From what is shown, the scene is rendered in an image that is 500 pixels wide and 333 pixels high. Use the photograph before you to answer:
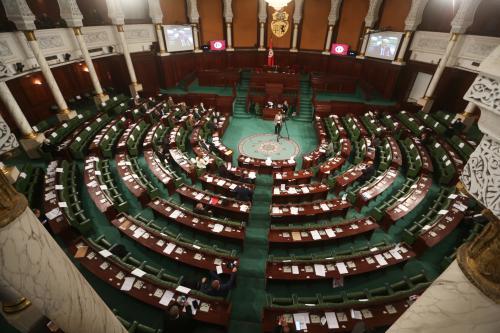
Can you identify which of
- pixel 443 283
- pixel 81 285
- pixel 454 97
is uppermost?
pixel 443 283

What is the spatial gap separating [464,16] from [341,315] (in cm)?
1600

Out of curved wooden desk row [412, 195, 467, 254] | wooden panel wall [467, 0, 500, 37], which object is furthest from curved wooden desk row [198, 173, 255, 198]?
wooden panel wall [467, 0, 500, 37]

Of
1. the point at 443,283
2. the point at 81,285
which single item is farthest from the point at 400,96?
the point at 81,285

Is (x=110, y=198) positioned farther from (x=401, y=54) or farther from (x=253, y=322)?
(x=401, y=54)

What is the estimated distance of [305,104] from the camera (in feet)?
63.4

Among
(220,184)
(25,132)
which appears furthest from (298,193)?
(25,132)

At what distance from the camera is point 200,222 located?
8.27 meters

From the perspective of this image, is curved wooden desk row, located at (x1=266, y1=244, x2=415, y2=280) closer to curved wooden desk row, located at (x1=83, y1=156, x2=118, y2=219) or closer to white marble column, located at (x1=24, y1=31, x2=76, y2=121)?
curved wooden desk row, located at (x1=83, y1=156, x2=118, y2=219)

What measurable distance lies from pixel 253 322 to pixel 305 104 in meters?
15.9

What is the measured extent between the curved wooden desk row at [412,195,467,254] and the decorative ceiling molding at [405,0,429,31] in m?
12.7

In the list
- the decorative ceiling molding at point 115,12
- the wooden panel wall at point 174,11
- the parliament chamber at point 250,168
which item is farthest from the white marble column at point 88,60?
the wooden panel wall at point 174,11

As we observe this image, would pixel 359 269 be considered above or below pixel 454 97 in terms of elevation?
below

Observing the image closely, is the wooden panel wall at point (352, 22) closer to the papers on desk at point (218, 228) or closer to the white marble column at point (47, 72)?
the papers on desk at point (218, 228)

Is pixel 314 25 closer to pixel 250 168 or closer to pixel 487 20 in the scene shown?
pixel 487 20
